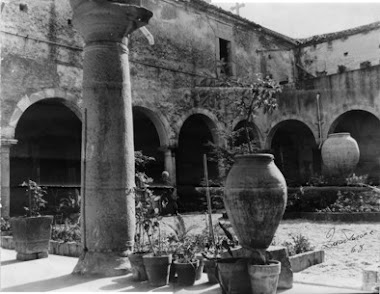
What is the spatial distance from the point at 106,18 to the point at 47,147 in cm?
1122

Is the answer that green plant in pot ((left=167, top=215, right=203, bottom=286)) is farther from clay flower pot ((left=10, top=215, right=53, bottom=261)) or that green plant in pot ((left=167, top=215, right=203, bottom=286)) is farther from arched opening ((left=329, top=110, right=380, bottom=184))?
arched opening ((left=329, top=110, right=380, bottom=184))

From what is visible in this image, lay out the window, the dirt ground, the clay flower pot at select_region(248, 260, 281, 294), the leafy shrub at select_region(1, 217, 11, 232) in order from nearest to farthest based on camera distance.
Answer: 1. the clay flower pot at select_region(248, 260, 281, 294)
2. the dirt ground
3. the leafy shrub at select_region(1, 217, 11, 232)
4. the window

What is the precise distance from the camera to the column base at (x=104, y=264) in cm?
419

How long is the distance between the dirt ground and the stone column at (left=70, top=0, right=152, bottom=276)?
1.24m

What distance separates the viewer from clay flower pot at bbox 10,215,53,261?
5.63m

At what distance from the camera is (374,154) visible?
56.6ft

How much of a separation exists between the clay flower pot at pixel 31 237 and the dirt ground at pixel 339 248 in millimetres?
1988

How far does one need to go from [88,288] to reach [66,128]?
39.1ft

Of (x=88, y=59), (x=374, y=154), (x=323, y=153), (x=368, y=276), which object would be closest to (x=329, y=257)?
(x=368, y=276)

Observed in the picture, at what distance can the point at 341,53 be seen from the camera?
19594 millimetres

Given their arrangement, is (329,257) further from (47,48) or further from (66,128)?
(66,128)

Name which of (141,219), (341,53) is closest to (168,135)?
(141,219)

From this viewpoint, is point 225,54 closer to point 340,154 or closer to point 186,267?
point 340,154
